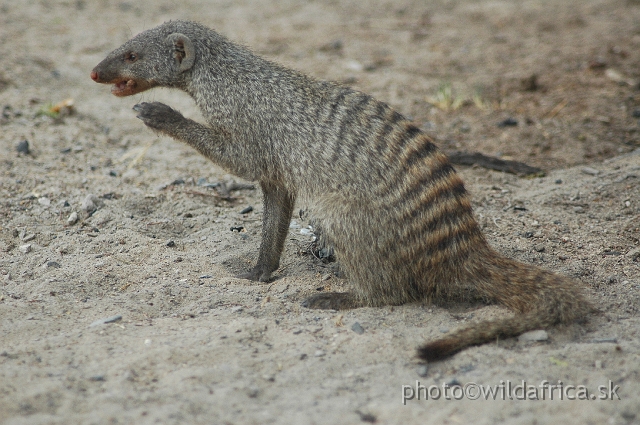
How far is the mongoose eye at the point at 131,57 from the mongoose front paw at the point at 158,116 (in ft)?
1.37

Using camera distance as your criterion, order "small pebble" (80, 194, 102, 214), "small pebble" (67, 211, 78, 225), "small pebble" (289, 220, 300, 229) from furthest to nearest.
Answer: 1. "small pebble" (289, 220, 300, 229)
2. "small pebble" (80, 194, 102, 214)
3. "small pebble" (67, 211, 78, 225)

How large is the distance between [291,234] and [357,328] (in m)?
1.73

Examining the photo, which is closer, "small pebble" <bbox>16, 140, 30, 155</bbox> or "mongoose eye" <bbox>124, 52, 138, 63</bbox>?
"mongoose eye" <bbox>124, 52, 138, 63</bbox>

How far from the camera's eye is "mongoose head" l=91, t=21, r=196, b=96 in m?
4.71

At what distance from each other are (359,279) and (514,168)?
2.62 meters

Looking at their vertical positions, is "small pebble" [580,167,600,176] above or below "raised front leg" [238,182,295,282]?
above

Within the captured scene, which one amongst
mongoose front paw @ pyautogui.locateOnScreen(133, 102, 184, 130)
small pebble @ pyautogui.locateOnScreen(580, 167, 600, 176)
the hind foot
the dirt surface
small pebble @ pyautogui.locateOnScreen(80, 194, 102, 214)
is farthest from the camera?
small pebble @ pyautogui.locateOnScreen(580, 167, 600, 176)

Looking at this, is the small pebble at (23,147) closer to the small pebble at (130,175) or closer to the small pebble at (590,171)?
the small pebble at (130,175)

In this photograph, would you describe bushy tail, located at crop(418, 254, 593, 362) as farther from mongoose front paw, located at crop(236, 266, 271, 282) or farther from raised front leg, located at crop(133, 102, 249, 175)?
raised front leg, located at crop(133, 102, 249, 175)

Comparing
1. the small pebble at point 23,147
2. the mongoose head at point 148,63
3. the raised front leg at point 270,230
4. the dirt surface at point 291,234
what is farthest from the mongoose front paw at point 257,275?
the small pebble at point 23,147

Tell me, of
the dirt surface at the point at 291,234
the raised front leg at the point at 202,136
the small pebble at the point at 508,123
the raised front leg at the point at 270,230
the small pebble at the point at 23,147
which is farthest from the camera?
the small pebble at the point at 508,123

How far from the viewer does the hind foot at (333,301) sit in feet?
14.0

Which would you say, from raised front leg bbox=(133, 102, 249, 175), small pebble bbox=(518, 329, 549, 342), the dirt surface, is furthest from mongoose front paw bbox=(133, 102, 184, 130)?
small pebble bbox=(518, 329, 549, 342)

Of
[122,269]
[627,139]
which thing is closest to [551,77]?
[627,139]
